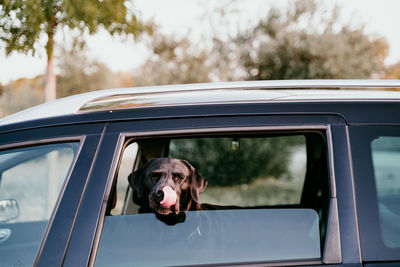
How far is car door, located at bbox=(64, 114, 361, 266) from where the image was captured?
1.50 m

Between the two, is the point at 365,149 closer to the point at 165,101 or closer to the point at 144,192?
the point at 165,101

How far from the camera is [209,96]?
179 cm

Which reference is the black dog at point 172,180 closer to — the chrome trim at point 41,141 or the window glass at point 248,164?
the chrome trim at point 41,141

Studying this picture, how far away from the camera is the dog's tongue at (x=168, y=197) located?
6.69 feet

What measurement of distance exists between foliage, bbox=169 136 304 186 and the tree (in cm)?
491

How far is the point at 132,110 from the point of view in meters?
1.65

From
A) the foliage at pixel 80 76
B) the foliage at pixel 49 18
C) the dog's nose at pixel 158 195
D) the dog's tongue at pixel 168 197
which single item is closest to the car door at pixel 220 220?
the dog's tongue at pixel 168 197

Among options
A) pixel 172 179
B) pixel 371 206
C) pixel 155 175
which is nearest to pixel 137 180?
pixel 155 175

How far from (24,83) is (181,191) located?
18206mm

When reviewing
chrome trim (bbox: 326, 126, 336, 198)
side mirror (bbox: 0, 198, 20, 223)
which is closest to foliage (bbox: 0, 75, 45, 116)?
side mirror (bbox: 0, 198, 20, 223)

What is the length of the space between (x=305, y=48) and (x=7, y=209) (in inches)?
344

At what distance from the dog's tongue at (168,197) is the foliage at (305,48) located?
817 cm

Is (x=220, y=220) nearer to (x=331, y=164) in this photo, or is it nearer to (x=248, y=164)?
(x=331, y=164)

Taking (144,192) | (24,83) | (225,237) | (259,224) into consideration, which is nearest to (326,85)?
(259,224)
